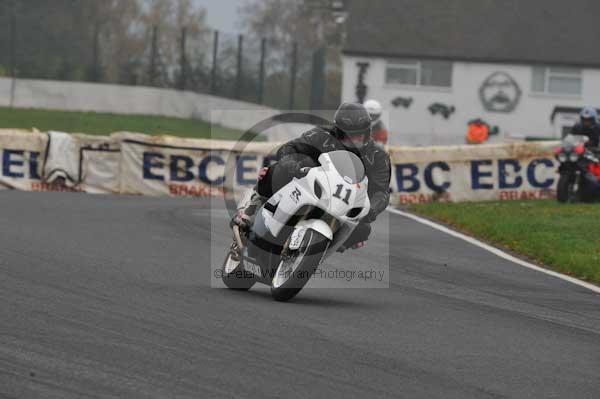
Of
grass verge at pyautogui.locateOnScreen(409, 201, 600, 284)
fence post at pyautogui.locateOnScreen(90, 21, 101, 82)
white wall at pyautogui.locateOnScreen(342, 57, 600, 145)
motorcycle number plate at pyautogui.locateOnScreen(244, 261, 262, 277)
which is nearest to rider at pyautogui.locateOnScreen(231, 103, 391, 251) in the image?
motorcycle number plate at pyautogui.locateOnScreen(244, 261, 262, 277)

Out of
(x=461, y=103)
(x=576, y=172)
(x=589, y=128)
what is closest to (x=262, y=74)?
(x=461, y=103)

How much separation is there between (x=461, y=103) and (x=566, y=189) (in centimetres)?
2922

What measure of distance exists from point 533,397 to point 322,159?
3.00 meters

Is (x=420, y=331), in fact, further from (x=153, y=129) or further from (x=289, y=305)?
(x=153, y=129)

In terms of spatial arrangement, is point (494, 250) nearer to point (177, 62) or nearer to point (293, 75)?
point (177, 62)

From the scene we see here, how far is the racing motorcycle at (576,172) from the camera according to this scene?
20625mm

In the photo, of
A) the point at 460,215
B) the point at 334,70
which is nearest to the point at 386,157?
the point at 460,215

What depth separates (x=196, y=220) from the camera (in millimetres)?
15898

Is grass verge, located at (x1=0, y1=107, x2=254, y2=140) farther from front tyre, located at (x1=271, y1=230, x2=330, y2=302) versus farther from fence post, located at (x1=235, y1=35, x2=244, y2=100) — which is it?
front tyre, located at (x1=271, y1=230, x2=330, y2=302)

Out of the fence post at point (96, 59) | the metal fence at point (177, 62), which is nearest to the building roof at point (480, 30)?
the metal fence at point (177, 62)

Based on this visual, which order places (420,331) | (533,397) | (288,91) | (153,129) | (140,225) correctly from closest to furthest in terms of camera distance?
1. (533,397)
2. (420,331)
3. (140,225)
4. (153,129)
5. (288,91)

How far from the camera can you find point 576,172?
20.7m

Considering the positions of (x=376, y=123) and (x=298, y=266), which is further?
(x=376, y=123)

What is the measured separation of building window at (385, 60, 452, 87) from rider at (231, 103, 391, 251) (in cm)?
4106
